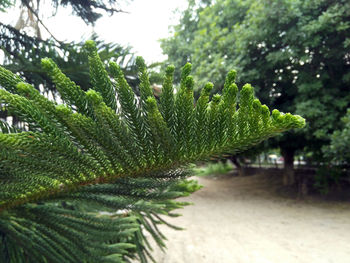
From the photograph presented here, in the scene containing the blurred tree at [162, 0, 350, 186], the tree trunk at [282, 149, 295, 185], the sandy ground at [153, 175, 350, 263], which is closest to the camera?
the sandy ground at [153, 175, 350, 263]

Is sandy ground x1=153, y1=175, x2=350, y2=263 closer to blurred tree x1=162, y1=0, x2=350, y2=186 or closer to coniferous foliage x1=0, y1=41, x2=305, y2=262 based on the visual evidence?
blurred tree x1=162, y1=0, x2=350, y2=186

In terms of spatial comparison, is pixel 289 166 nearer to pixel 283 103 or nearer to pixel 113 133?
pixel 283 103

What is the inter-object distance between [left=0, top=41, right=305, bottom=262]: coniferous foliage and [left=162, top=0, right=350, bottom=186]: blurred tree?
5.49m

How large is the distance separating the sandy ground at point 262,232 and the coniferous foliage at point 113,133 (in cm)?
378

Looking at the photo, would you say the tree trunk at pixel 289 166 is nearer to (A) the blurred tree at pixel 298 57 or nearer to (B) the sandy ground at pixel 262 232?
(B) the sandy ground at pixel 262 232

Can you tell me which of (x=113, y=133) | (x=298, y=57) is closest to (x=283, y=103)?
(x=298, y=57)

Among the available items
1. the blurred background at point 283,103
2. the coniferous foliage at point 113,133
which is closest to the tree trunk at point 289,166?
the blurred background at point 283,103

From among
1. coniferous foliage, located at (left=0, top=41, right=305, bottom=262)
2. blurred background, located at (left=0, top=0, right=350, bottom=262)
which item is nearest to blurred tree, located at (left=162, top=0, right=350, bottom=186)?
blurred background, located at (left=0, top=0, right=350, bottom=262)

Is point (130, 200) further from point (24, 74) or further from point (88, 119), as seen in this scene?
point (24, 74)

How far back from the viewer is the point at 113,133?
598mm

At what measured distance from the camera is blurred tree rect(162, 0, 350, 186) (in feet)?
19.2

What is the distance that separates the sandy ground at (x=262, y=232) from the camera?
4.18 metres

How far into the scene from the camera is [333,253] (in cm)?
425

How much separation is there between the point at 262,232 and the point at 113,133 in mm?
5890
